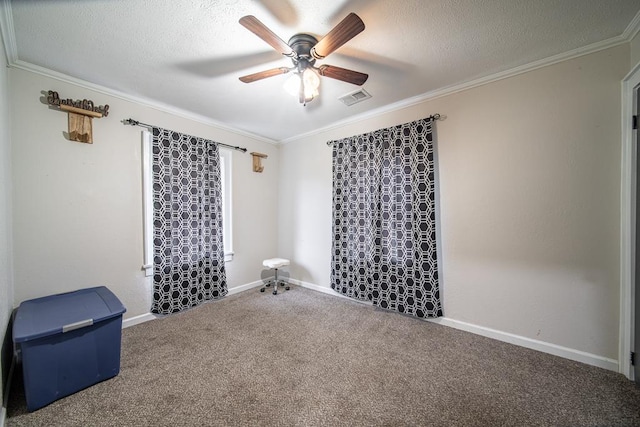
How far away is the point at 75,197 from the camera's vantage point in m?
2.08

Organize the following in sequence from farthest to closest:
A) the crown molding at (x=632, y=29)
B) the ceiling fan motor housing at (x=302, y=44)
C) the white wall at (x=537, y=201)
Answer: the white wall at (x=537, y=201), the ceiling fan motor housing at (x=302, y=44), the crown molding at (x=632, y=29)

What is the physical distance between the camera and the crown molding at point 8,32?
1353 mm

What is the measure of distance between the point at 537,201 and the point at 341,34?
6.79ft

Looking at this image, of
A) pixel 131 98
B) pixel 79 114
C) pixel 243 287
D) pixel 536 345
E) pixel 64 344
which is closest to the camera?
pixel 64 344

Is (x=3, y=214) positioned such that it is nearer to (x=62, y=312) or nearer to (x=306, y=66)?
(x=62, y=312)

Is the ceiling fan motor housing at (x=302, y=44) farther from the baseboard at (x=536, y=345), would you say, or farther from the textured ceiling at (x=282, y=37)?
the baseboard at (x=536, y=345)

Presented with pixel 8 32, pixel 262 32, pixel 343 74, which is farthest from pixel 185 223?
pixel 343 74

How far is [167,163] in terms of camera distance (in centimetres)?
260

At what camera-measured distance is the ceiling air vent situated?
2.35 metres

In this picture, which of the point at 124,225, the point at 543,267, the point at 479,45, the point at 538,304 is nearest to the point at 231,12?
the point at 479,45

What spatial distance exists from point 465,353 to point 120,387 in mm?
2645

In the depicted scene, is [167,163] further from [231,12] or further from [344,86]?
[344,86]

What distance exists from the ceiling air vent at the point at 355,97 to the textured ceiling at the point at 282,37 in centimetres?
6

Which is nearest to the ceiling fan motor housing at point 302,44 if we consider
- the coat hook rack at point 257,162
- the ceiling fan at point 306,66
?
the ceiling fan at point 306,66
